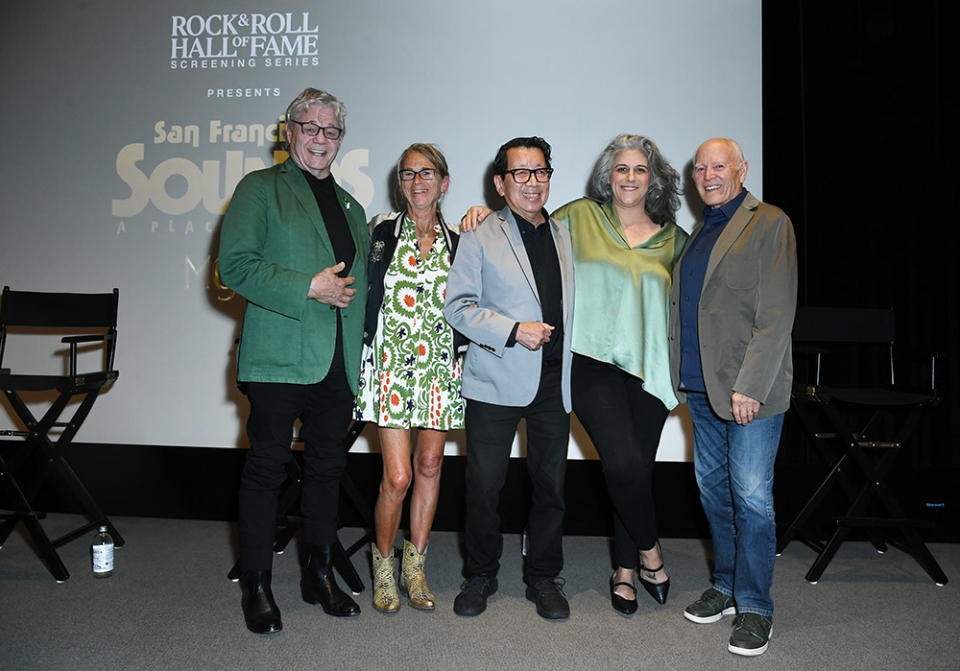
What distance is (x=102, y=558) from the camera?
2832 millimetres

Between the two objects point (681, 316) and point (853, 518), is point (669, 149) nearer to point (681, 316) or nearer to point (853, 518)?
point (681, 316)

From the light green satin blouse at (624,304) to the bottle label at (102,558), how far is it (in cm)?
208

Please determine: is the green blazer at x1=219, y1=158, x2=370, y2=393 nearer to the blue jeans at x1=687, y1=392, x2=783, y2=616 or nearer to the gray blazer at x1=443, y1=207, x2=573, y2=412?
the gray blazer at x1=443, y1=207, x2=573, y2=412

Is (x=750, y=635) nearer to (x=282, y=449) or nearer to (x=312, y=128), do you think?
(x=282, y=449)

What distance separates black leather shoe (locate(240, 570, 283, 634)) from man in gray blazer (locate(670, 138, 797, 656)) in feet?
4.88

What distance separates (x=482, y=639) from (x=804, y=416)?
201 centimetres

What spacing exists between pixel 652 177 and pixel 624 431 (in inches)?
37.1

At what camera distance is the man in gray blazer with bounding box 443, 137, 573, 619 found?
2.35 meters

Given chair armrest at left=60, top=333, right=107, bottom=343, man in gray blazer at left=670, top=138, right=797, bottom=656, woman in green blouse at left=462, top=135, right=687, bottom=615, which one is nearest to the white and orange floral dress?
woman in green blouse at left=462, top=135, right=687, bottom=615

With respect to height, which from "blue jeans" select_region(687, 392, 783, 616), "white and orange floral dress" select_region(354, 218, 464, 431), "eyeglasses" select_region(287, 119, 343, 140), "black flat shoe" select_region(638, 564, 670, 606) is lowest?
"black flat shoe" select_region(638, 564, 670, 606)

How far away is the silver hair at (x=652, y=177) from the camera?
100 inches

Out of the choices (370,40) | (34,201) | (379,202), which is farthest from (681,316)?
(34,201)

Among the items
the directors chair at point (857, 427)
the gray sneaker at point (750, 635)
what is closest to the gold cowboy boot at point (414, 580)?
the gray sneaker at point (750, 635)

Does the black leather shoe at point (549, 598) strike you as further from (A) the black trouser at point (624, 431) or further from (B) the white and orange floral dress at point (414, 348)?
(B) the white and orange floral dress at point (414, 348)
